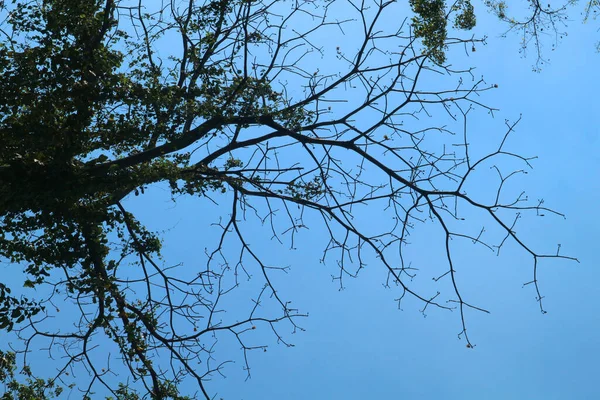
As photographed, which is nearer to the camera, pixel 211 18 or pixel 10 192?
pixel 10 192

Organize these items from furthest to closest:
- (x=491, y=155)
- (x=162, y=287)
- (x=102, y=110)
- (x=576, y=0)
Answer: (x=576, y=0) < (x=162, y=287) < (x=102, y=110) < (x=491, y=155)

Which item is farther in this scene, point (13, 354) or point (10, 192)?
point (13, 354)

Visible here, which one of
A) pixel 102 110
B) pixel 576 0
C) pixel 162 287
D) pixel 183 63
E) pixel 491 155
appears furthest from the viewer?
pixel 576 0

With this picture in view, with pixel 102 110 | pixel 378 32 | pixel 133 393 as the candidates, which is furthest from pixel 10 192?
pixel 378 32

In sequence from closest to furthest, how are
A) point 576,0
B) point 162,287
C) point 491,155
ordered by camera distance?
point 491,155, point 162,287, point 576,0

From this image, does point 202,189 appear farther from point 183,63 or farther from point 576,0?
point 576,0

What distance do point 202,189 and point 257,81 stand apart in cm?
150

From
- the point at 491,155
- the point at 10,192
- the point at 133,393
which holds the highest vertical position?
the point at 491,155

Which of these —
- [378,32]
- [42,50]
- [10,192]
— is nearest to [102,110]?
[42,50]

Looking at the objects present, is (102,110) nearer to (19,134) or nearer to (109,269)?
(19,134)

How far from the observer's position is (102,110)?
270 inches

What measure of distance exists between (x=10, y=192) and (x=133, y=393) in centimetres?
270

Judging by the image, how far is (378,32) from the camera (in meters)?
7.02

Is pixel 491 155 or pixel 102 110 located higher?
pixel 102 110
